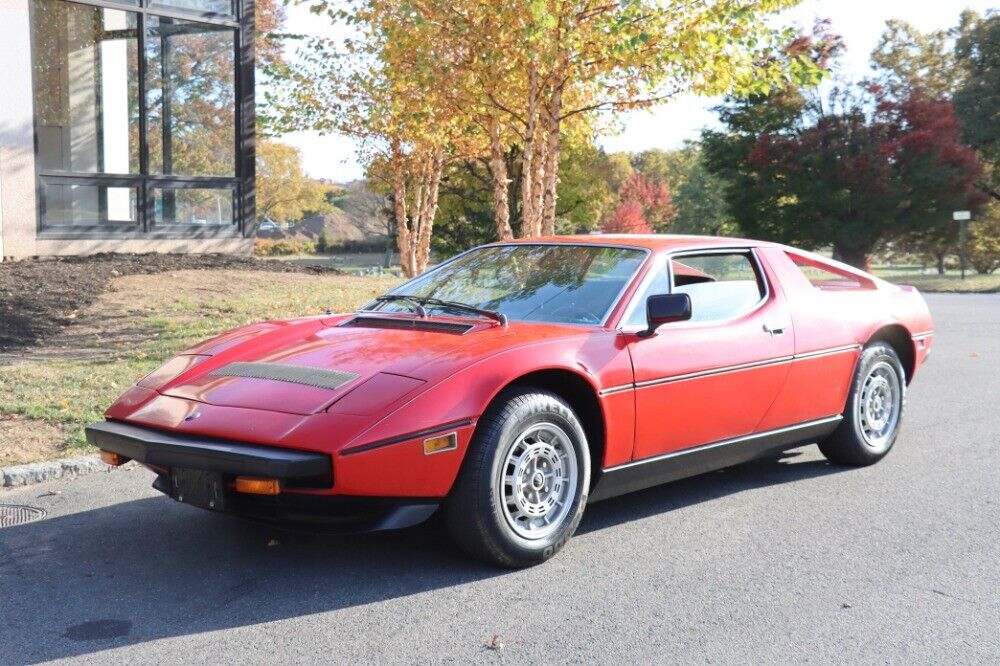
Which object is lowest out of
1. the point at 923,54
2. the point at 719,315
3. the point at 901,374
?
the point at 901,374

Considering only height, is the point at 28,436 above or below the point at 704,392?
below

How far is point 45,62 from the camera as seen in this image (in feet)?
50.4

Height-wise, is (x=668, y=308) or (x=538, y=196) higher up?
(x=538, y=196)

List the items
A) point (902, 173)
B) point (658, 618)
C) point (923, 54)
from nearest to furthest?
point (658, 618) < point (902, 173) < point (923, 54)

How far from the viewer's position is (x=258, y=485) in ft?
12.7

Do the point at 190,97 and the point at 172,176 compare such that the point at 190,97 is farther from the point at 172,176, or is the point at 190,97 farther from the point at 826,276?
the point at 826,276

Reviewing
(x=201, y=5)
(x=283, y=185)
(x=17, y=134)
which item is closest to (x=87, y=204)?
(x=17, y=134)

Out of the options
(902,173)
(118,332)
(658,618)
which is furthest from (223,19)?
(902,173)

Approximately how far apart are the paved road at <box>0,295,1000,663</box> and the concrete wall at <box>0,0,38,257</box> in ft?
32.0

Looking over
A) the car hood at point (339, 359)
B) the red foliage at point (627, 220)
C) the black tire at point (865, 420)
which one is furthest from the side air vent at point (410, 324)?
the red foliage at point (627, 220)

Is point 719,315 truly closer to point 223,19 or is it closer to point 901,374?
point 901,374

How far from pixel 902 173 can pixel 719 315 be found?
1228 inches

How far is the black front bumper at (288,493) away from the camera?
379 cm

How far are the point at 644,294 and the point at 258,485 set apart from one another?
212cm
